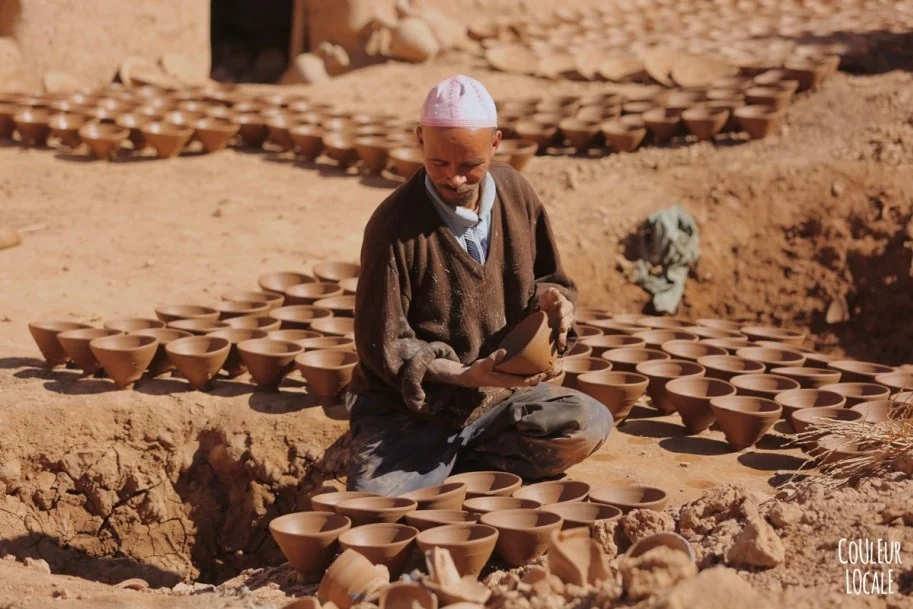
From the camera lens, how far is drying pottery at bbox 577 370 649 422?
17.3 ft

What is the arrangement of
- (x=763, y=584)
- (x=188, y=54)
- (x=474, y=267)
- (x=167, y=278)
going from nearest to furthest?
1. (x=763, y=584)
2. (x=474, y=267)
3. (x=167, y=278)
4. (x=188, y=54)

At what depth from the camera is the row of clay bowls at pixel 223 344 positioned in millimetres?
5477

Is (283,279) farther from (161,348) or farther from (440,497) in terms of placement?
(440,497)

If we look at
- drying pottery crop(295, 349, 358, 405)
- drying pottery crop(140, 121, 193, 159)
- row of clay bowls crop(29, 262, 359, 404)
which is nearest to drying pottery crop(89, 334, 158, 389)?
row of clay bowls crop(29, 262, 359, 404)

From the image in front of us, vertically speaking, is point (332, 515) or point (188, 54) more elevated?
point (188, 54)

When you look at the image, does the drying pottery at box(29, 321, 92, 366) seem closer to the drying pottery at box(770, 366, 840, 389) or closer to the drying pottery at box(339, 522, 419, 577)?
the drying pottery at box(339, 522, 419, 577)

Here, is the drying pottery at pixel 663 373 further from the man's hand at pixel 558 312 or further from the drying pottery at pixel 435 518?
the drying pottery at pixel 435 518

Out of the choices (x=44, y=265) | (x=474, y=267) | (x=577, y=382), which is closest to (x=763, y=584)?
(x=474, y=267)

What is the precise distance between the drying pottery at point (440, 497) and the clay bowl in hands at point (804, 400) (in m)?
1.80

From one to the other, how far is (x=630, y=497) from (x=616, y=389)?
1101 mm

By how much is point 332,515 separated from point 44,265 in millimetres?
4158

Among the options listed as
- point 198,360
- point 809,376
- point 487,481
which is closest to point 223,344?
point 198,360

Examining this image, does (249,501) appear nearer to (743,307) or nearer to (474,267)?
(474,267)

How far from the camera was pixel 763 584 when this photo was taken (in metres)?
3.34
